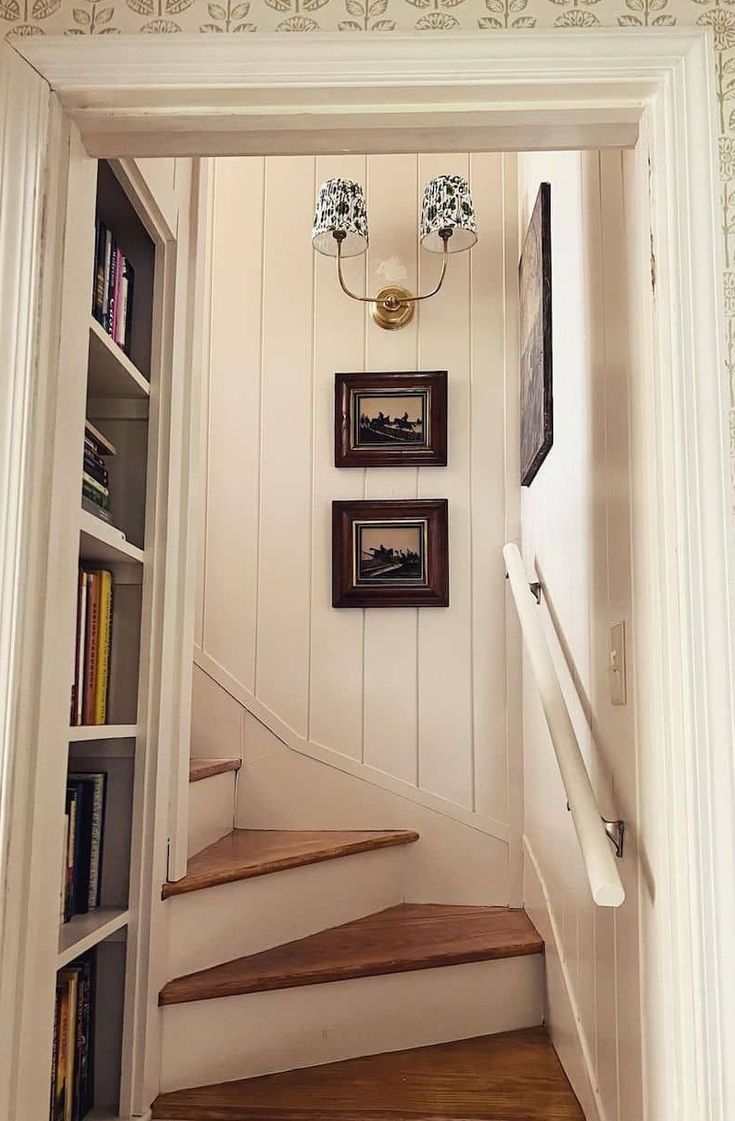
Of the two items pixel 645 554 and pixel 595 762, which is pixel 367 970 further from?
pixel 645 554

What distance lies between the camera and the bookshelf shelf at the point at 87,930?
5.40 ft

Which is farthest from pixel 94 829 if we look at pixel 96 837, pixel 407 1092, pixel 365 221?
pixel 365 221

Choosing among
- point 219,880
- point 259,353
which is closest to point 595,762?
point 219,880

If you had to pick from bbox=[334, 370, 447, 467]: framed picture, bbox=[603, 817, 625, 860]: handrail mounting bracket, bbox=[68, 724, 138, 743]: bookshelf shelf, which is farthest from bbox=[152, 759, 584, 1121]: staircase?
bbox=[334, 370, 447, 467]: framed picture

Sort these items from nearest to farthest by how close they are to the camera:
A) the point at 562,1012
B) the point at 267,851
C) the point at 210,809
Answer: the point at 562,1012
the point at 267,851
the point at 210,809

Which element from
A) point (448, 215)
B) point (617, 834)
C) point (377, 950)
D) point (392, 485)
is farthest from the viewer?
point (392, 485)

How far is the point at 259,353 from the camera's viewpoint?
302 cm

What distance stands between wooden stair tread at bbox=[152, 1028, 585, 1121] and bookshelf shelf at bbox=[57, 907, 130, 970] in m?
0.38

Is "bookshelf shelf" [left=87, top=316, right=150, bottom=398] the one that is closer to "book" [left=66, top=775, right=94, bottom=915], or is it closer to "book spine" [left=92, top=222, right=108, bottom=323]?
"book spine" [left=92, top=222, right=108, bottom=323]

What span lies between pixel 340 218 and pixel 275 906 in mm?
1839

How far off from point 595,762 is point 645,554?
61 centimetres

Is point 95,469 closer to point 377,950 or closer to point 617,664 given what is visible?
point 617,664

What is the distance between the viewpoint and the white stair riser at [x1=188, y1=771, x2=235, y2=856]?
8.06 feet

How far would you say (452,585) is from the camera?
2879 millimetres
